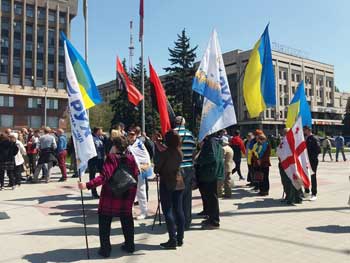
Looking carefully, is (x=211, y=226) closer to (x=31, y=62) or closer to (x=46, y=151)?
(x=46, y=151)

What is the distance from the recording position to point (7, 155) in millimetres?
12133

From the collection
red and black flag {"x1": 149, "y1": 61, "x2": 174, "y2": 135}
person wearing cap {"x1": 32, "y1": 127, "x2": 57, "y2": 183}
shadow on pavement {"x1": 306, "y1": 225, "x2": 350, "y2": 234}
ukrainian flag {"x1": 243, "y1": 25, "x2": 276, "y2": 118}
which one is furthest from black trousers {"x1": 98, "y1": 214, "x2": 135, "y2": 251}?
person wearing cap {"x1": 32, "y1": 127, "x2": 57, "y2": 183}

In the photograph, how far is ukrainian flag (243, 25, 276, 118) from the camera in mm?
8633

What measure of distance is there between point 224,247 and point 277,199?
451 centimetres

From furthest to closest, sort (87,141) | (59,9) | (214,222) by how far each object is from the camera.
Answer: (59,9) < (214,222) < (87,141)

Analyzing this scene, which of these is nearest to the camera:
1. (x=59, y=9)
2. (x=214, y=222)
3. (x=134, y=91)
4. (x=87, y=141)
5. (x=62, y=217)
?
(x=87, y=141)

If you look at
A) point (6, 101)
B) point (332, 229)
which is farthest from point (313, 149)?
point (6, 101)

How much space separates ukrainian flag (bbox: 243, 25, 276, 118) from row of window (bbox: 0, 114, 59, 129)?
194ft

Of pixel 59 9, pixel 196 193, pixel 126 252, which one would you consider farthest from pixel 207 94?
pixel 59 9

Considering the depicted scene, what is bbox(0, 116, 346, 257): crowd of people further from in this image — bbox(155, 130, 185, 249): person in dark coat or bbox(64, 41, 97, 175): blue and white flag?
bbox(64, 41, 97, 175): blue and white flag

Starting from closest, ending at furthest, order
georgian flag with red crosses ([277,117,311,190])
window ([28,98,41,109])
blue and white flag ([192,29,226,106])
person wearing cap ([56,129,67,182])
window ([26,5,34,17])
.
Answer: blue and white flag ([192,29,226,106]) → georgian flag with red crosses ([277,117,311,190]) → person wearing cap ([56,129,67,182]) → window ([28,98,41,109]) → window ([26,5,34,17])

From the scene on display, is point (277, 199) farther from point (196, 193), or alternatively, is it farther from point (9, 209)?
point (9, 209)

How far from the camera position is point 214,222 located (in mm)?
6617

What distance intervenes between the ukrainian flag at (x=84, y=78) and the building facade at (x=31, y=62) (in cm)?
5779
